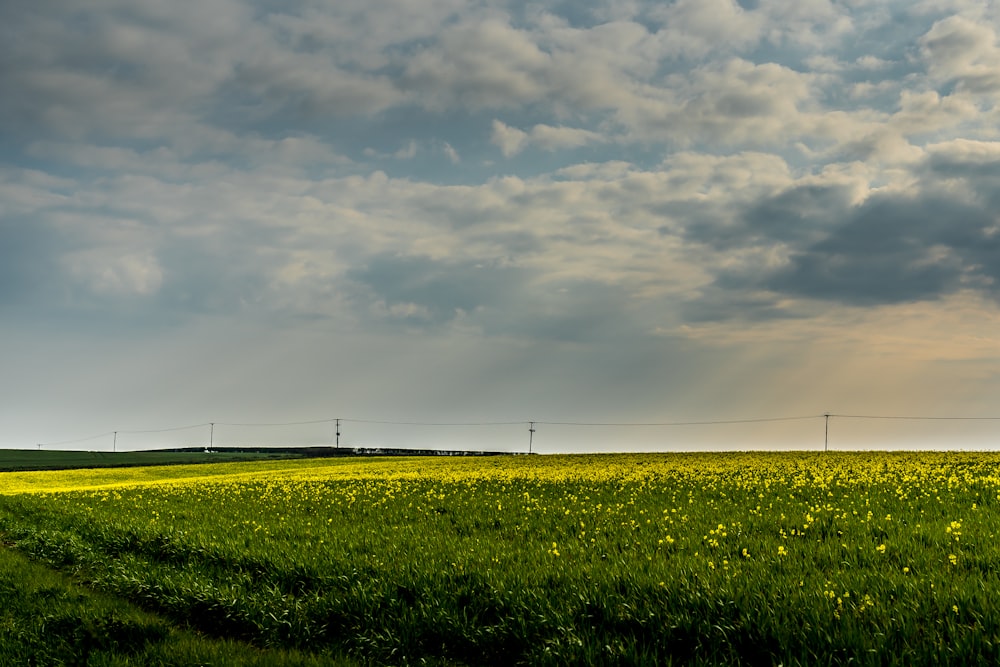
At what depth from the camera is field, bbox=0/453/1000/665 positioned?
830 centimetres

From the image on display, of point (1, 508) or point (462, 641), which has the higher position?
point (462, 641)

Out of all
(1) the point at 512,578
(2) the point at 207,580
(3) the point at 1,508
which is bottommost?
(3) the point at 1,508

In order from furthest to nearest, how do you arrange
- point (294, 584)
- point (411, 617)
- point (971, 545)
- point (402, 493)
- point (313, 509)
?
point (402, 493), point (313, 509), point (294, 584), point (971, 545), point (411, 617)

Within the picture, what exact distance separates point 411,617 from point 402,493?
17.8m

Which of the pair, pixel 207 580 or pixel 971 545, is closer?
pixel 971 545

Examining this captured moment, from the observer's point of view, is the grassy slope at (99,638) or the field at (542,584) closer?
the field at (542,584)

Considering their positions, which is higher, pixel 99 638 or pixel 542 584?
pixel 542 584

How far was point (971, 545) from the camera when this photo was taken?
11836mm

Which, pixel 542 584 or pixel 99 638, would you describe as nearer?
pixel 99 638

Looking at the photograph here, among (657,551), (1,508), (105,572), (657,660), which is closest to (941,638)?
(657,660)

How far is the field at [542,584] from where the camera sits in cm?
830

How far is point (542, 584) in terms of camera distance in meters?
10.7

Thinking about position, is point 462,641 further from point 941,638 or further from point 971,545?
point 971,545

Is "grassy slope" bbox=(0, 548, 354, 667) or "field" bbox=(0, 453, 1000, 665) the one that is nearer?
"field" bbox=(0, 453, 1000, 665)
